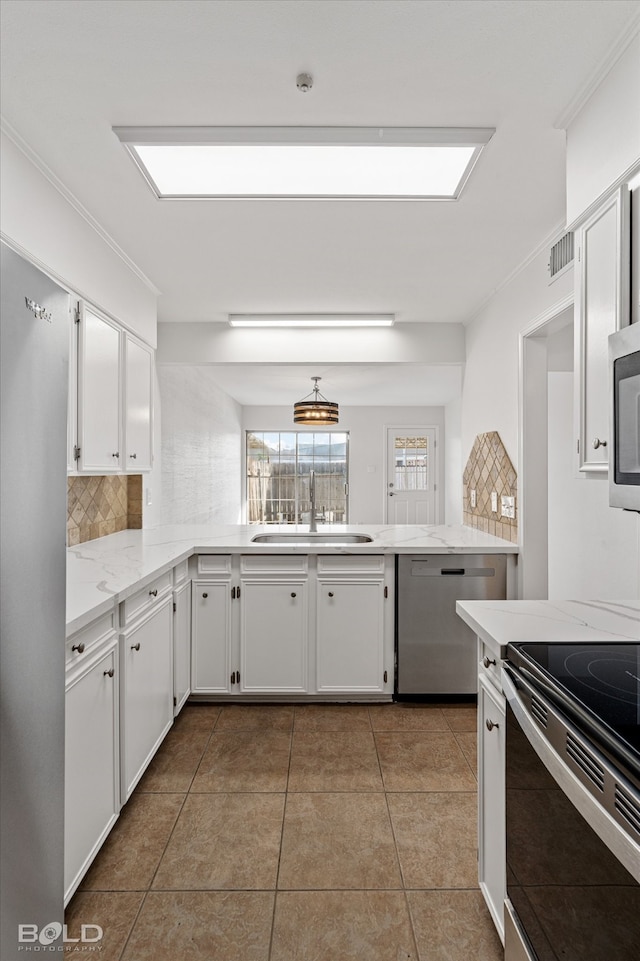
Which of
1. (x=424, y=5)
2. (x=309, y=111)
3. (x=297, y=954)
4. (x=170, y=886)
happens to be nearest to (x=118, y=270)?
(x=309, y=111)

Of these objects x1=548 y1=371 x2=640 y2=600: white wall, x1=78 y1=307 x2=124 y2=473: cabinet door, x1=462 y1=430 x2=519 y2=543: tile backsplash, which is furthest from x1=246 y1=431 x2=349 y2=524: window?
x1=78 y1=307 x2=124 y2=473: cabinet door

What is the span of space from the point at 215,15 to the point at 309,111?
40 centimetres

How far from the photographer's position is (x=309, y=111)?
1606 mm

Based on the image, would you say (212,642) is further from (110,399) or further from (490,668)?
(490,668)

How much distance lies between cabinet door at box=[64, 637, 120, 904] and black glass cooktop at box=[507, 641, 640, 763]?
1217 millimetres

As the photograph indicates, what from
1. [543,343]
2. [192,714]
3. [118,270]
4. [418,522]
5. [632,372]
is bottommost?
[192,714]

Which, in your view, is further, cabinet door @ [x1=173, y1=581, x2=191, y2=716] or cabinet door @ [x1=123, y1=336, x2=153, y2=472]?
cabinet door @ [x1=123, y1=336, x2=153, y2=472]

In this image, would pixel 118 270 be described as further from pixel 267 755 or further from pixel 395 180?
pixel 267 755

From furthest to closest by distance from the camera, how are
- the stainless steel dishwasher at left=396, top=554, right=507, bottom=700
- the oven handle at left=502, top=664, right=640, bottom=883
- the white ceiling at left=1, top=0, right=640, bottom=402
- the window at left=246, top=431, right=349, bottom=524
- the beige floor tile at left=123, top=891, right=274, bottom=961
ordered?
the window at left=246, top=431, right=349, bottom=524
the stainless steel dishwasher at left=396, top=554, right=507, bottom=700
the beige floor tile at left=123, top=891, right=274, bottom=961
the white ceiling at left=1, top=0, right=640, bottom=402
the oven handle at left=502, top=664, right=640, bottom=883

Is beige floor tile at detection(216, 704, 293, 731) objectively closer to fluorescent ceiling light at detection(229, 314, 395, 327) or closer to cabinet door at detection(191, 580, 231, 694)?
cabinet door at detection(191, 580, 231, 694)

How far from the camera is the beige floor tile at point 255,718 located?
8.88 feet

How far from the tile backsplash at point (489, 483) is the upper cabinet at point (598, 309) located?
1.35 metres

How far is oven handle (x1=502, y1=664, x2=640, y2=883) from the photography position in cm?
74

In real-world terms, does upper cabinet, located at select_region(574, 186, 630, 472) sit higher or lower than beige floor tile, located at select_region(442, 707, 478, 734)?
higher
